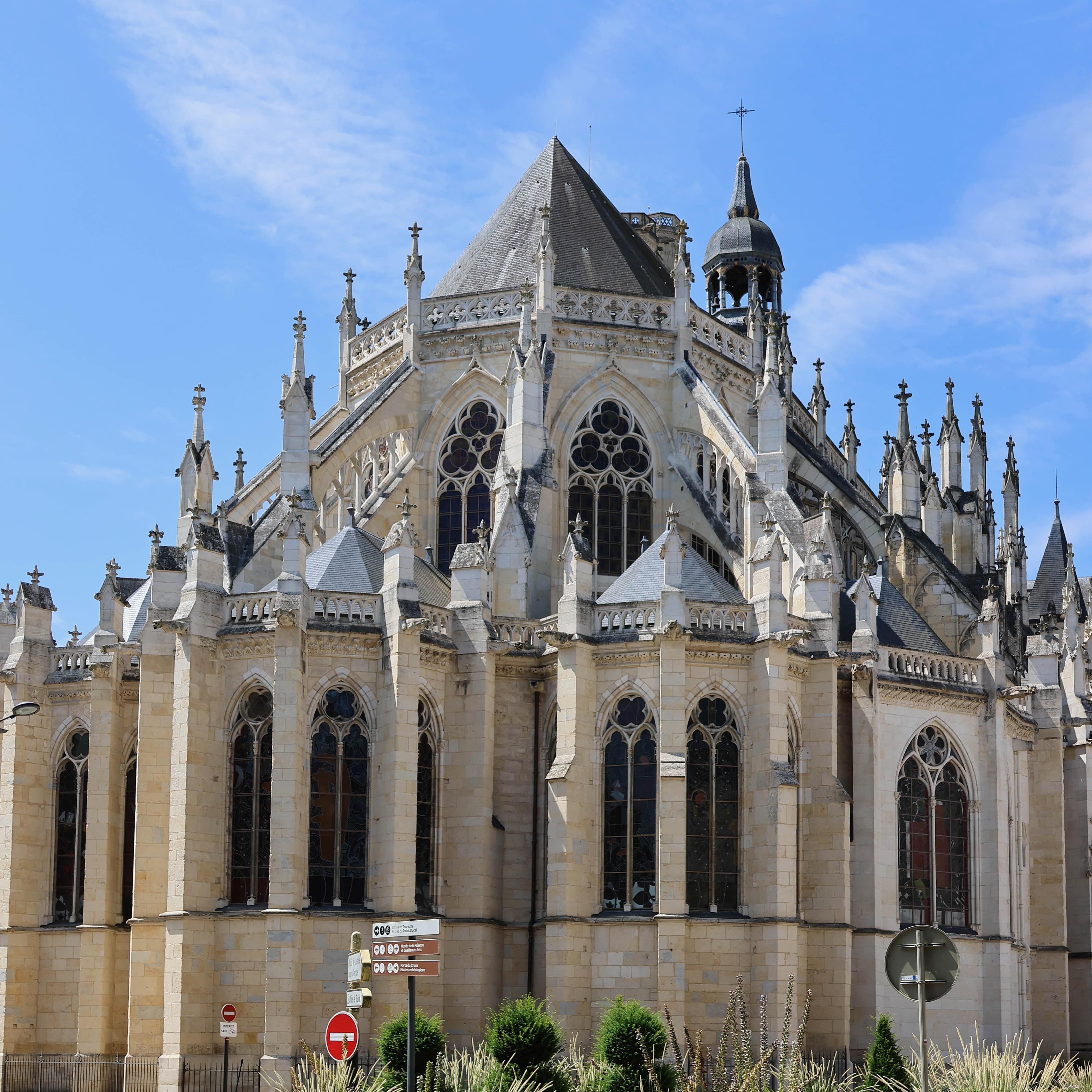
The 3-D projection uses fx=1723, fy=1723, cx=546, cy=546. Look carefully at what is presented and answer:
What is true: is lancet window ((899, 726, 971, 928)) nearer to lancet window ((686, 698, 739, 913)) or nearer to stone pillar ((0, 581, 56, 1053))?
lancet window ((686, 698, 739, 913))

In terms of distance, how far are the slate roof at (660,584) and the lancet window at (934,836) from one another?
5098mm

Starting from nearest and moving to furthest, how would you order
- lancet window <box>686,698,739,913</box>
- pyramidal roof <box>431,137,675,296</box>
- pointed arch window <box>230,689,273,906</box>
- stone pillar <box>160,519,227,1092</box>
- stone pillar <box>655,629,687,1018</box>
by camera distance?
stone pillar <box>160,519,227,1092</box> → stone pillar <box>655,629,687,1018</box> → pointed arch window <box>230,689,273,906</box> → lancet window <box>686,698,739,913</box> → pyramidal roof <box>431,137,675,296</box>

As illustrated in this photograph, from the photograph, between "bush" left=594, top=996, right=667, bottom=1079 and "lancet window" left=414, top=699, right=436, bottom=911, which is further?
"lancet window" left=414, top=699, right=436, bottom=911

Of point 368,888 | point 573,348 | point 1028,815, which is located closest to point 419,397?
point 573,348

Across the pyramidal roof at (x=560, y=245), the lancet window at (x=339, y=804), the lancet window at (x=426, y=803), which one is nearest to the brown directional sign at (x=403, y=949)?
the lancet window at (x=339, y=804)

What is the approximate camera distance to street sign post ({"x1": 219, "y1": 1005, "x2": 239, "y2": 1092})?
28.6 meters

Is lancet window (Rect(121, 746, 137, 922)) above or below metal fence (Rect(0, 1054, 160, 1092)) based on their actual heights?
above

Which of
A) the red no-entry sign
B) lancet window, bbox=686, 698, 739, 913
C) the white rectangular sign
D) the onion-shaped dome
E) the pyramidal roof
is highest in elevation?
the onion-shaped dome

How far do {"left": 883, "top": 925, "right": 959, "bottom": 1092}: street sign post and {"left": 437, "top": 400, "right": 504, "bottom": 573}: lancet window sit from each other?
24812 millimetres

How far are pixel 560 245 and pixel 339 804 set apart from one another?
55.7ft

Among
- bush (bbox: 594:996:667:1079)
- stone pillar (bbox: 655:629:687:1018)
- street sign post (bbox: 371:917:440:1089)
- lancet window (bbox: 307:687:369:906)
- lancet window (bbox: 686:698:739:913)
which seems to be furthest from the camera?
lancet window (bbox: 686:698:739:913)

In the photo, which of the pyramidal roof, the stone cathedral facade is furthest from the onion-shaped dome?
the stone cathedral facade

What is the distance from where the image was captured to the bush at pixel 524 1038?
25312 mm

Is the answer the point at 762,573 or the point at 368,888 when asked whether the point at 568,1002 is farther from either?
the point at 762,573
